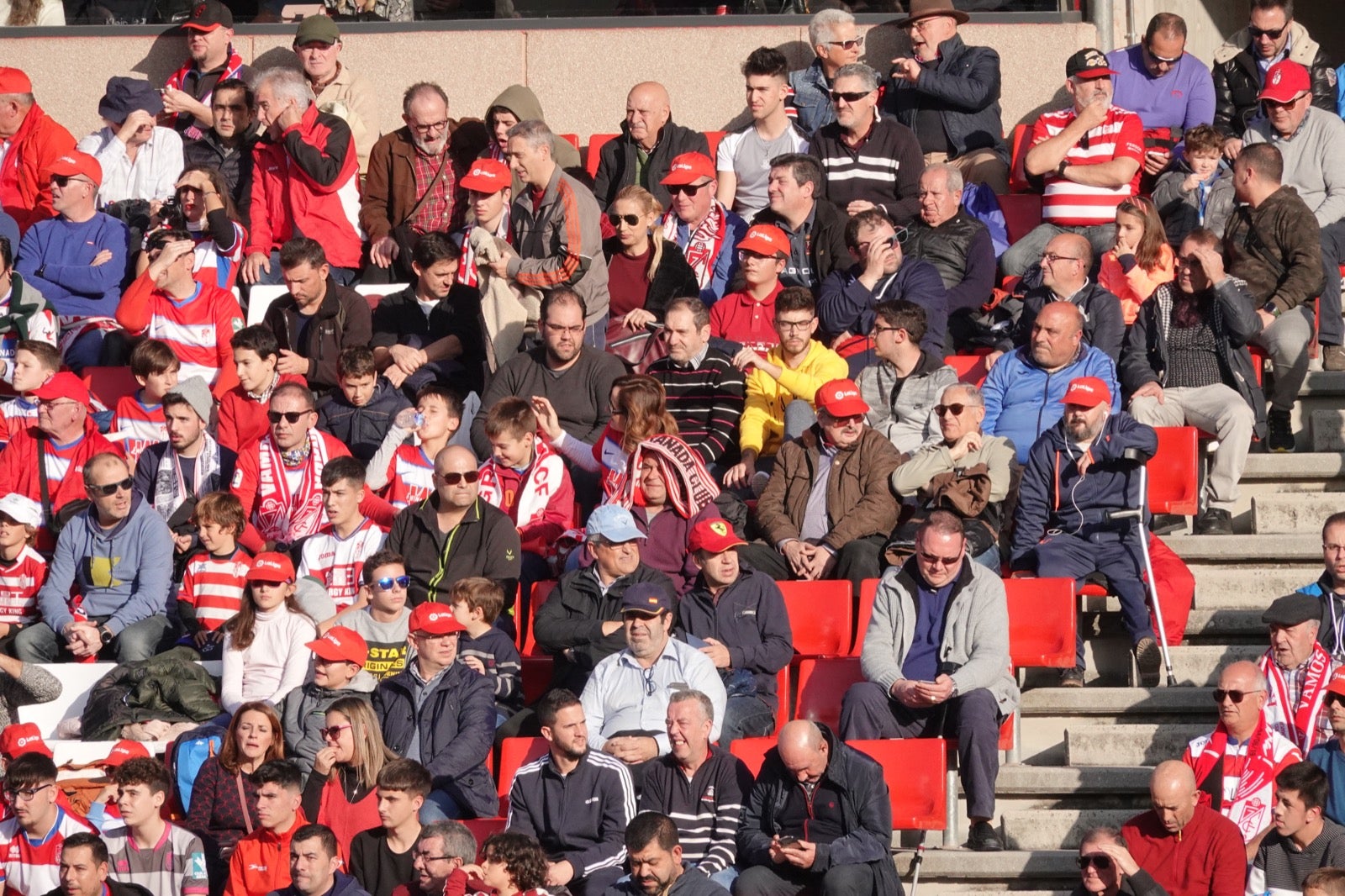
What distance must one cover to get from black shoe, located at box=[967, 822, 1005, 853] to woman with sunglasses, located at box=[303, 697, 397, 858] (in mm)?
A: 2240

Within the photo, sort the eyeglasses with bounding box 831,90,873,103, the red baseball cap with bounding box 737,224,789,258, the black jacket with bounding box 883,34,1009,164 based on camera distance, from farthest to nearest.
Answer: the black jacket with bounding box 883,34,1009,164
the eyeglasses with bounding box 831,90,873,103
the red baseball cap with bounding box 737,224,789,258

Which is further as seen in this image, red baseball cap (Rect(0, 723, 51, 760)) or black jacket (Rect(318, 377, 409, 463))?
black jacket (Rect(318, 377, 409, 463))

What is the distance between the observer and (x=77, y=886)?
28.0ft

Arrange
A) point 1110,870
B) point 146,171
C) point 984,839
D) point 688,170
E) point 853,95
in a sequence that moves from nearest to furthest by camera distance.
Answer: point 1110,870 < point 984,839 < point 688,170 < point 853,95 < point 146,171

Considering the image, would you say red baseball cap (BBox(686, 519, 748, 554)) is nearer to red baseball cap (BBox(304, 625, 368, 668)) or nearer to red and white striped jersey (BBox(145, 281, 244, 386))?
red baseball cap (BBox(304, 625, 368, 668))

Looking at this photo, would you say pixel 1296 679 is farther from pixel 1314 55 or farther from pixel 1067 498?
pixel 1314 55

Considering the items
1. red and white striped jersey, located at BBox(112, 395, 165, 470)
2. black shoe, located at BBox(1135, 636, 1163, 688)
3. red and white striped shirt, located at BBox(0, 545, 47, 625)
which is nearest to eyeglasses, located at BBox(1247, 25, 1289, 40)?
black shoe, located at BBox(1135, 636, 1163, 688)

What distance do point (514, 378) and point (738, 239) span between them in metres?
1.78

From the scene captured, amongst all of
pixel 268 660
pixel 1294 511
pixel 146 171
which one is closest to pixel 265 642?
pixel 268 660

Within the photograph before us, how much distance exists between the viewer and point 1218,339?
10.9m

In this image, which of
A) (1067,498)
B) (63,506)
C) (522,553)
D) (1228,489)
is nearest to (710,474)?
(522,553)

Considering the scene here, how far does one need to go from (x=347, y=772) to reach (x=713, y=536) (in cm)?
172

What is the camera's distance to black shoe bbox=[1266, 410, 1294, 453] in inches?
440

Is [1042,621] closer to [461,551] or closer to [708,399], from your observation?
[708,399]
